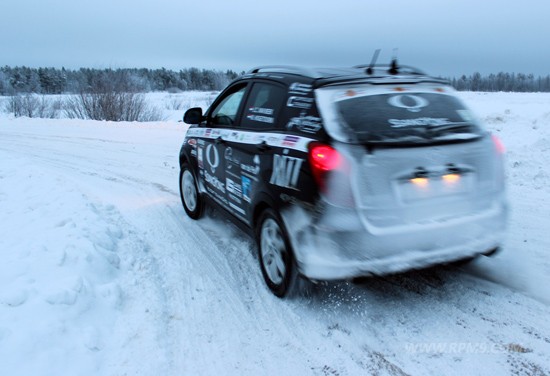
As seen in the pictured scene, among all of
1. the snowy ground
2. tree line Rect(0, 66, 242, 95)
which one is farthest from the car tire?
tree line Rect(0, 66, 242, 95)

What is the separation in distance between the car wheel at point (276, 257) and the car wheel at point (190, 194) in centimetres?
199

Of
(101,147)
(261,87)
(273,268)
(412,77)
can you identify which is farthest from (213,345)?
(101,147)

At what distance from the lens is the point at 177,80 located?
11331cm

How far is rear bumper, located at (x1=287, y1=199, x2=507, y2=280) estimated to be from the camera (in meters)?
2.92

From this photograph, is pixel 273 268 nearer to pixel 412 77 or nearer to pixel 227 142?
pixel 227 142

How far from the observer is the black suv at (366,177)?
293cm

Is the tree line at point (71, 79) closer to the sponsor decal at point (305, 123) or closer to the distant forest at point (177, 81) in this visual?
the distant forest at point (177, 81)

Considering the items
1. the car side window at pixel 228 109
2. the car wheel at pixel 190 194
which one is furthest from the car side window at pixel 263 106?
the car wheel at pixel 190 194

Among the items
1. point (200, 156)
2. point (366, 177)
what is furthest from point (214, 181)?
point (366, 177)

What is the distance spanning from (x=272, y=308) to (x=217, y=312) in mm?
444

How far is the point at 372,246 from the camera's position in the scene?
2922 mm

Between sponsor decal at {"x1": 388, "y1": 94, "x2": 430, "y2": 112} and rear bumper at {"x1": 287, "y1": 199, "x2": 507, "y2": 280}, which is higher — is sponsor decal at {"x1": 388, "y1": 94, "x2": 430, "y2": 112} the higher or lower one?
the higher one

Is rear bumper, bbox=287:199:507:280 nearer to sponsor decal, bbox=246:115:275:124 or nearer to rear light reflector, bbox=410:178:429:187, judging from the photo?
rear light reflector, bbox=410:178:429:187

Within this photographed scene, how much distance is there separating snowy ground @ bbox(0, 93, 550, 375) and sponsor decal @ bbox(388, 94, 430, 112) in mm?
1511
